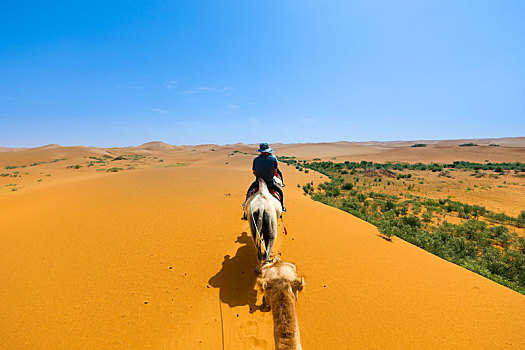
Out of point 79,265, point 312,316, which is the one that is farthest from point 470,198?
point 79,265

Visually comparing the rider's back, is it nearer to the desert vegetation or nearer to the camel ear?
the camel ear

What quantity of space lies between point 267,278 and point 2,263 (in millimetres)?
7028

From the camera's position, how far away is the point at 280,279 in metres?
2.48

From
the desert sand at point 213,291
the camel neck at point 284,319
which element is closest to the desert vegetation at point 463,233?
the desert sand at point 213,291

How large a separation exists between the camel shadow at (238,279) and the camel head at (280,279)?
1832 millimetres

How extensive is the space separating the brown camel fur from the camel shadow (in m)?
1.85

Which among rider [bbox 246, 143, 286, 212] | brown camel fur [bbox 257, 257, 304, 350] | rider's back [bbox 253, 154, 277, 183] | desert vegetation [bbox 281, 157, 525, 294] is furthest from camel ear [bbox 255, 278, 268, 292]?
desert vegetation [bbox 281, 157, 525, 294]

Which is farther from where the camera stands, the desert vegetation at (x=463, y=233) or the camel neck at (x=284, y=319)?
the desert vegetation at (x=463, y=233)

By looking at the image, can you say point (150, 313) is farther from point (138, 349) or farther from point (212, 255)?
point (212, 255)

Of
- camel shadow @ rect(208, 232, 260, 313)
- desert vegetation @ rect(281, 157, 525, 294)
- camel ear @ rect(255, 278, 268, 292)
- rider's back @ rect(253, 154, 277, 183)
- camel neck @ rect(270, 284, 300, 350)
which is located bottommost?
desert vegetation @ rect(281, 157, 525, 294)

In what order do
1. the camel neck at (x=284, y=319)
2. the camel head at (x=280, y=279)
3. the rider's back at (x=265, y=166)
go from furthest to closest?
the rider's back at (x=265, y=166)
the camel head at (x=280, y=279)
the camel neck at (x=284, y=319)

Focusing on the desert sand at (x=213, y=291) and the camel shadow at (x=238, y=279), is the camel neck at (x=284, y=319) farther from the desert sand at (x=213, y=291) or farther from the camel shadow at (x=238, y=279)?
the camel shadow at (x=238, y=279)

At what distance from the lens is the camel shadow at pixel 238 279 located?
4.02 meters

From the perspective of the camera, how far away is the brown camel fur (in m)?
2.09
